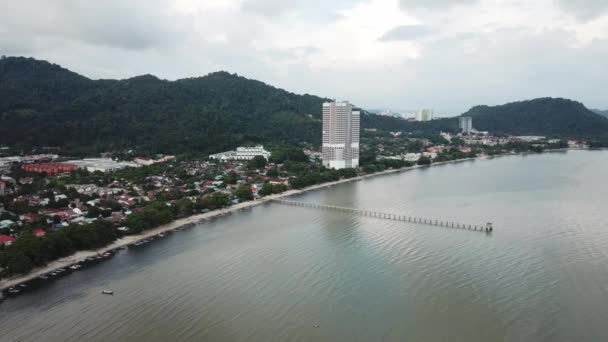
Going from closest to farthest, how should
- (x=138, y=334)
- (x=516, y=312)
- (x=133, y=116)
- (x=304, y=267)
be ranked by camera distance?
(x=138, y=334) < (x=516, y=312) < (x=304, y=267) < (x=133, y=116)

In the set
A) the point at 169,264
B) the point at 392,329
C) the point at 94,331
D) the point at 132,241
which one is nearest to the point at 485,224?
the point at 392,329

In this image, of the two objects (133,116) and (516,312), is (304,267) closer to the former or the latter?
(516,312)

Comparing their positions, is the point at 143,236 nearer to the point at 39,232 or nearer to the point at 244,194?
the point at 39,232

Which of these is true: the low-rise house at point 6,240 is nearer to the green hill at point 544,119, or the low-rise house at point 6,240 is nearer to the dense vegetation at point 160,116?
the dense vegetation at point 160,116

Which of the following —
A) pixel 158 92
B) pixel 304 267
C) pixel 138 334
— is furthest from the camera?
pixel 158 92

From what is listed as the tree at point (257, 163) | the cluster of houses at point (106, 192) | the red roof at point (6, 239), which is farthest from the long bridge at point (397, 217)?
the red roof at point (6, 239)

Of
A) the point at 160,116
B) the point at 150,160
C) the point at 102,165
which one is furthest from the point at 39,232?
the point at 160,116

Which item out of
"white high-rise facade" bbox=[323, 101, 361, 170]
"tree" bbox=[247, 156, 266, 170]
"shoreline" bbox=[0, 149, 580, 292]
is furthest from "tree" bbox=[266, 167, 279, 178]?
"white high-rise facade" bbox=[323, 101, 361, 170]

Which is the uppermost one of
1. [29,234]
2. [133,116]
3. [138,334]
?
[133,116]
